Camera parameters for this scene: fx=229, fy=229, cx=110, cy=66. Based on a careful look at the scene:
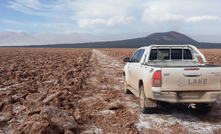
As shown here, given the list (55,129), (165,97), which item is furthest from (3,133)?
(165,97)

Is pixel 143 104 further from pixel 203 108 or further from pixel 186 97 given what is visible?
pixel 203 108

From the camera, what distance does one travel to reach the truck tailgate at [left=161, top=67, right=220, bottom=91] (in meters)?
5.04

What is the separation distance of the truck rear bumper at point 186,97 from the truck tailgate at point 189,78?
12 cm

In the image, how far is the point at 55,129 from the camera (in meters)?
4.55

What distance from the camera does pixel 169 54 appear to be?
6641 mm

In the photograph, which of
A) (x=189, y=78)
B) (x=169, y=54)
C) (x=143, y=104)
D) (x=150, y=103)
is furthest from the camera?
(x=169, y=54)

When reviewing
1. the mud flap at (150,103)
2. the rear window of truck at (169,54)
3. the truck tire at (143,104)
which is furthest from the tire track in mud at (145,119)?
the rear window of truck at (169,54)

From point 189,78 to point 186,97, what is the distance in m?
0.45

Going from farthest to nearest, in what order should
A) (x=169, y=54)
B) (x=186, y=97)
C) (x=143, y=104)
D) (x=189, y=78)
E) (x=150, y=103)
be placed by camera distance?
(x=169, y=54)
(x=143, y=104)
(x=150, y=103)
(x=186, y=97)
(x=189, y=78)

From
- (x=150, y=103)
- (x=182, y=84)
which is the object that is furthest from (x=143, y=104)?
(x=182, y=84)

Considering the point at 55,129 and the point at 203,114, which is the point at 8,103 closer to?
the point at 55,129

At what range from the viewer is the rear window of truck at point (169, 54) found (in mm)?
6617

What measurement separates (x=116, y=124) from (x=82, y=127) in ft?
2.54

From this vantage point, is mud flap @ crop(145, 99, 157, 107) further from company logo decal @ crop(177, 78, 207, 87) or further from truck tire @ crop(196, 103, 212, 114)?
truck tire @ crop(196, 103, 212, 114)
